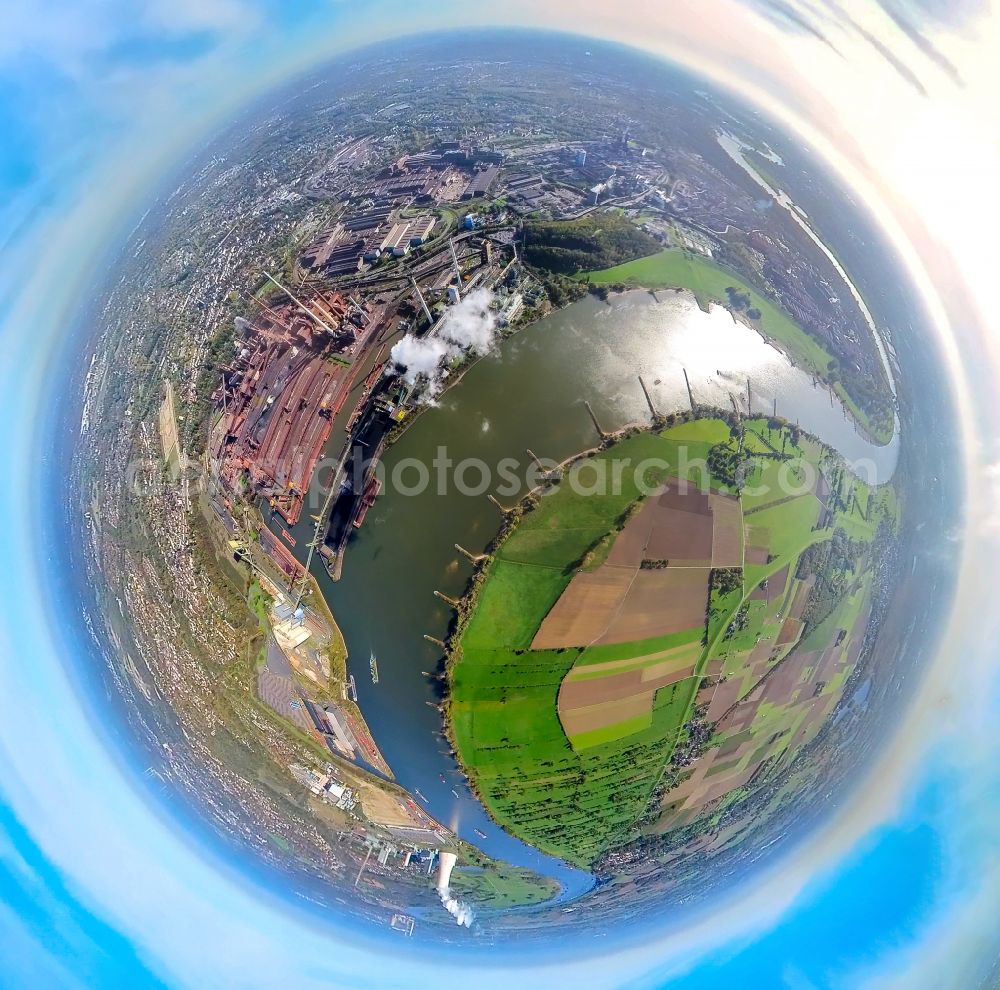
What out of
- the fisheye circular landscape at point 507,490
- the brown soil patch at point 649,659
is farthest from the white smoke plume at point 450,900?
the brown soil patch at point 649,659

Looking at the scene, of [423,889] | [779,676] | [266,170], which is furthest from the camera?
[266,170]

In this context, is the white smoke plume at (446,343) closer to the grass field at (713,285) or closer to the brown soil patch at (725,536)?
the grass field at (713,285)

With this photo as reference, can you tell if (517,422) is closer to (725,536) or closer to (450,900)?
(725,536)

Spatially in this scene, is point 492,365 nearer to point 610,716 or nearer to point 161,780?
point 610,716

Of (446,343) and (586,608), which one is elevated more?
(446,343)

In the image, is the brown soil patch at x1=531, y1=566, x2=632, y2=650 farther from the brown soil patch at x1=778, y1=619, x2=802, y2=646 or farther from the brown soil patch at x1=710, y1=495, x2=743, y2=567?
the brown soil patch at x1=778, y1=619, x2=802, y2=646

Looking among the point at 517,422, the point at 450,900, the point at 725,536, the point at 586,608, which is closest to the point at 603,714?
the point at 586,608

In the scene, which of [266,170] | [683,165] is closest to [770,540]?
[683,165]
